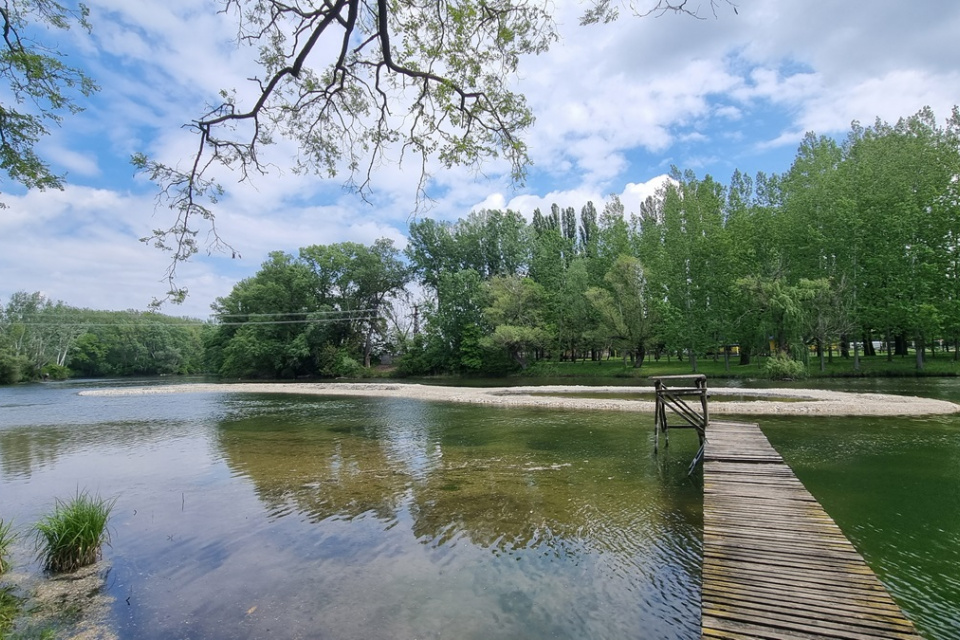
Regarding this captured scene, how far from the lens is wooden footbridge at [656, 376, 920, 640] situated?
4.11 m

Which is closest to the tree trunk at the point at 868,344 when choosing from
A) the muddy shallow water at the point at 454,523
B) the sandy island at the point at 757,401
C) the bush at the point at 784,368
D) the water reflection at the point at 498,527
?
the bush at the point at 784,368

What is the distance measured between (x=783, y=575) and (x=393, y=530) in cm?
620

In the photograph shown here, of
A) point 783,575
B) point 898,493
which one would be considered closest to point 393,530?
point 783,575

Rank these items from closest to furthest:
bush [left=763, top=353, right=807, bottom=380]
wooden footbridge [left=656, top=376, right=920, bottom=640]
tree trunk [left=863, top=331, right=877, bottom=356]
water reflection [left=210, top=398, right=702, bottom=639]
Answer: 1. wooden footbridge [left=656, top=376, right=920, bottom=640]
2. water reflection [left=210, top=398, right=702, bottom=639]
3. bush [left=763, top=353, right=807, bottom=380]
4. tree trunk [left=863, top=331, right=877, bottom=356]

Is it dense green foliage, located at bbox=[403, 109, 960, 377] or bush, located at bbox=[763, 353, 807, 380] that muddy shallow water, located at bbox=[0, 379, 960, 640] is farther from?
dense green foliage, located at bbox=[403, 109, 960, 377]

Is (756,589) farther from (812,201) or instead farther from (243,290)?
(243,290)

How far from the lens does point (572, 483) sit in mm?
11133

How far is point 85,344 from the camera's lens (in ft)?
293

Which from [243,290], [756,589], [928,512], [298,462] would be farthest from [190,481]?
[243,290]

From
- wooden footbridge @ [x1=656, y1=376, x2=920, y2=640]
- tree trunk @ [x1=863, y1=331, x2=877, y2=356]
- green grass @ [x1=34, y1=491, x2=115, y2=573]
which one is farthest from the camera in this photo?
tree trunk @ [x1=863, y1=331, x2=877, y2=356]

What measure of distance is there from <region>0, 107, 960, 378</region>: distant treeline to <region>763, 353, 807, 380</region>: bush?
0.17 m

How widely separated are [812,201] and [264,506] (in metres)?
46.8

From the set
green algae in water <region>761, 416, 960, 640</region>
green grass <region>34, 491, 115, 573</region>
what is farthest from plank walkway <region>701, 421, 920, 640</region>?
green grass <region>34, 491, 115, 573</region>

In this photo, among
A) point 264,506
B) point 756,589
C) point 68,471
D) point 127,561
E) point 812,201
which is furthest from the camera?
point 812,201
